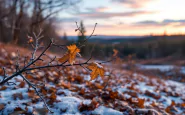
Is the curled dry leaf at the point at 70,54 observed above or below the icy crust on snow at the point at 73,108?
above

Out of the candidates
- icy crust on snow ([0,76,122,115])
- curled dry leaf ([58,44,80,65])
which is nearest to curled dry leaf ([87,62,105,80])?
curled dry leaf ([58,44,80,65])

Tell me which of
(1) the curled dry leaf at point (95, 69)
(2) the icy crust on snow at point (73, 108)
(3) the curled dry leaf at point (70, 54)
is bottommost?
(2) the icy crust on snow at point (73, 108)

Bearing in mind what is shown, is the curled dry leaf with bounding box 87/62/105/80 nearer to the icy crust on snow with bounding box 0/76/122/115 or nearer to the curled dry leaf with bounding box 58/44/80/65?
the curled dry leaf with bounding box 58/44/80/65

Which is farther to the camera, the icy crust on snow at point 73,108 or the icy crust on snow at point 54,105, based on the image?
the icy crust on snow at point 73,108

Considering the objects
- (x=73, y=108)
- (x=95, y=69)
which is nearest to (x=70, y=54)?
(x=95, y=69)

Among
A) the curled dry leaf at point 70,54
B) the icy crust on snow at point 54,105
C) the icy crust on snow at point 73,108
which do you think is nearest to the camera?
the curled dry leaf at point 70,54

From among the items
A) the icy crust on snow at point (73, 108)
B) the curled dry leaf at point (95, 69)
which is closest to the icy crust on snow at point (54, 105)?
the icy crust on snow at point (73, 108)

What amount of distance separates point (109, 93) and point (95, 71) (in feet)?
7.35

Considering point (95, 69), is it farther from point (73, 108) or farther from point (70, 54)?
point (73, 108)

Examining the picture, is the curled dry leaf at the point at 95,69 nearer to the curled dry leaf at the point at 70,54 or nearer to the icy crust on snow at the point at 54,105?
the curled dry leaf at the point at 70,54

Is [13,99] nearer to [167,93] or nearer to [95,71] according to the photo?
[95,71]

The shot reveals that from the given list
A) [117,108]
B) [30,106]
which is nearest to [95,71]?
[30,106]

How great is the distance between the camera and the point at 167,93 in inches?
235

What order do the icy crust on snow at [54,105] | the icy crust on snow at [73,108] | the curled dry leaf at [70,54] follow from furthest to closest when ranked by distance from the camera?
the icy crust on snow at [73,108] → the icy crust on snow at [54,105] → the curled dry leaf at [70,54]
